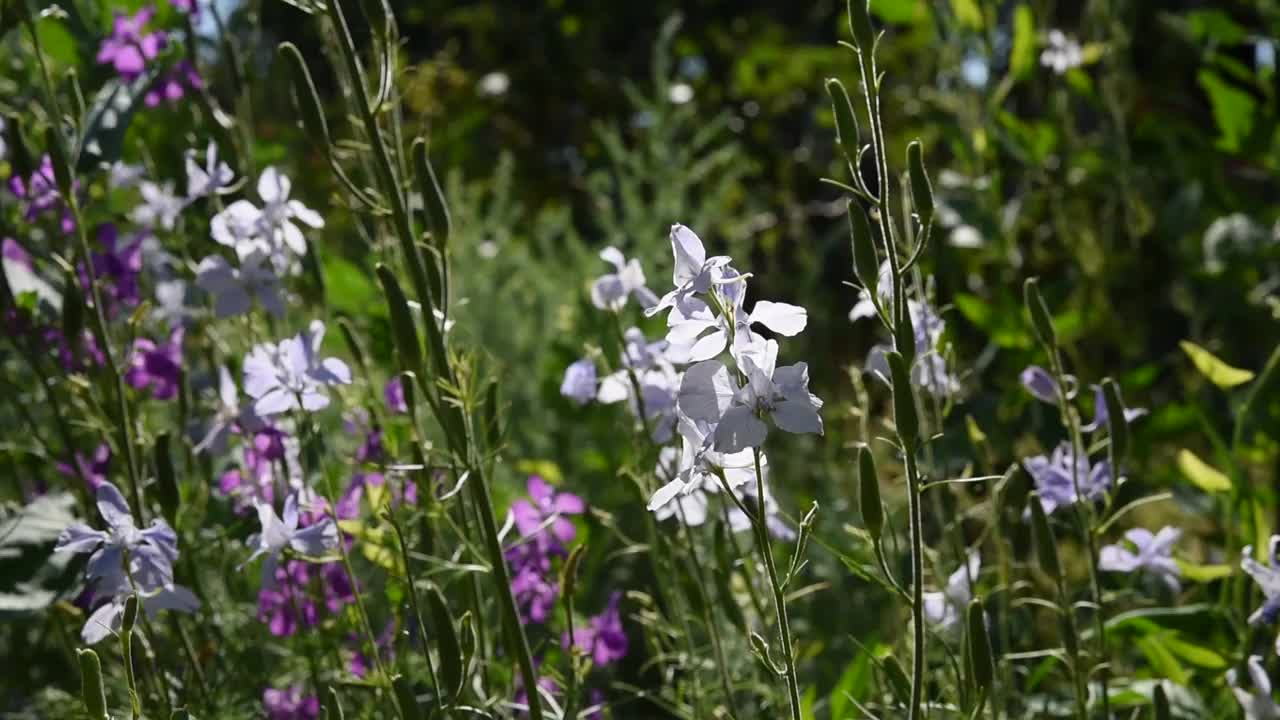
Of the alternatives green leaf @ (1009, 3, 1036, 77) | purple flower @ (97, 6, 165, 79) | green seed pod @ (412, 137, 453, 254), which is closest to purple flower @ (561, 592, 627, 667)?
green seed pod @ (412, 137, 453, 254)

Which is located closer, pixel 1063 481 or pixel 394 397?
pixel 1063 481

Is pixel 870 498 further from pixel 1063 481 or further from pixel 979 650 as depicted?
pixel 1063 481

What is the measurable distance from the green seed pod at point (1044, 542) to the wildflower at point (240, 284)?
0.78 m

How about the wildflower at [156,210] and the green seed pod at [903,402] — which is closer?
the green seed pod at [903,402]

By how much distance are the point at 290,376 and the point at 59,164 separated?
0.34m

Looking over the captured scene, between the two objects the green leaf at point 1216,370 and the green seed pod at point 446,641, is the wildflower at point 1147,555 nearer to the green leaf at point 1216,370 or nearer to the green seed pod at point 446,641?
the green leaf at point 1216,370

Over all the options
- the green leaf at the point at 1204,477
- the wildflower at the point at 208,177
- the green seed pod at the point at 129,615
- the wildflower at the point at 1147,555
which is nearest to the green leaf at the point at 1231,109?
the green leaf at the point at 1204,477

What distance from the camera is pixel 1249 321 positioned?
267 cm

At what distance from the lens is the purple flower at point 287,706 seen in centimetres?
155

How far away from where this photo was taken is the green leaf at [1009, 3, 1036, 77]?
7.89ft

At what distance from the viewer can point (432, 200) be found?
3.76ft

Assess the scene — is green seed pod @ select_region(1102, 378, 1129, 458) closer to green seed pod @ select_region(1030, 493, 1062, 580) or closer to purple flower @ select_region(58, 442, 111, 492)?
green seed pod @ select_region(1030, 493, 1062, 580)

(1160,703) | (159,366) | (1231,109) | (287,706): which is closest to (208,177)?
(159,366)

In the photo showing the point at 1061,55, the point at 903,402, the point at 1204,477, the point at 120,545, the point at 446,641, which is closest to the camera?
the point at 903,402
